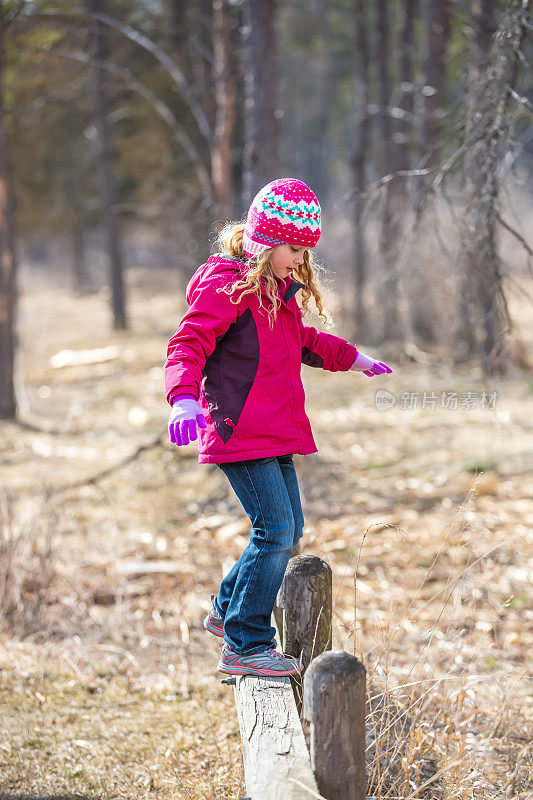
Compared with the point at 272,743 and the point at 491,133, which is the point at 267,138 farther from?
the point at 272,743

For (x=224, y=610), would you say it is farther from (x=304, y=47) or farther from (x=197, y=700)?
(x=304, y=47)

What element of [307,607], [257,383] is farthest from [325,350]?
[307,607]

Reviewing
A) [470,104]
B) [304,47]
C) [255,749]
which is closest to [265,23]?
[470,104]

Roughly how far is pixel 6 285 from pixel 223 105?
3693 mm

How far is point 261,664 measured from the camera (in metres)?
2.86

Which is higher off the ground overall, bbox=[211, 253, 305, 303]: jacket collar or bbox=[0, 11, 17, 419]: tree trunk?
bbox=[0, 11, 17, 419]: tree trunk

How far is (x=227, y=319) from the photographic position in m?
2.75

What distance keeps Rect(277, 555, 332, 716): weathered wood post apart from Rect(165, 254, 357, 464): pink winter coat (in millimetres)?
454

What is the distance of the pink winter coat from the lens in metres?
2.75

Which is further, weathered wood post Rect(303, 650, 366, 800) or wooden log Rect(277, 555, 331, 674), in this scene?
wooden log Rect(277, 555, 331, 674)

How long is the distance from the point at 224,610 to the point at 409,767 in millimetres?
919

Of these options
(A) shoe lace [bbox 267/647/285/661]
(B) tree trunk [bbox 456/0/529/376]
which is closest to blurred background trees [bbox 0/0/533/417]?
(B) tree trunk [bbox 456/0/529/376]

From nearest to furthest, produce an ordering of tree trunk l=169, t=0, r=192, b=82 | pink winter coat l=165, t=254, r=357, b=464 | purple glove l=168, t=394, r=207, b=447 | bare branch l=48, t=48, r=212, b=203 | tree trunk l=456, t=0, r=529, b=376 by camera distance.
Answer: purple glove l=168, t=394, r=207, b=447 → pink winter coat l=165, t=254, r=357, b=464 → tree trunk l=456, t=0, r=529, b=376 → bare branch l=48, t=48, r=212, b=203 → tree trunk l=169, t=0, r=192, b=82

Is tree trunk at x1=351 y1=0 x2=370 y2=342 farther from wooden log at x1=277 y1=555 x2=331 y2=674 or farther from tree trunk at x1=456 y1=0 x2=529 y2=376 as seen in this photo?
wooden log at x1=277 y1=555 x2=331 y2=674
